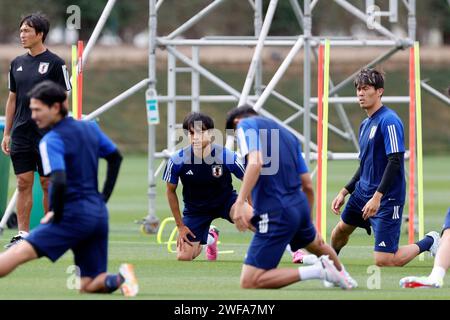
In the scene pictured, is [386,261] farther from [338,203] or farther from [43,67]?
[43,67]

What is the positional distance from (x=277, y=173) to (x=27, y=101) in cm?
414

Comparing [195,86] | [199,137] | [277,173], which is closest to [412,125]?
[199,137]

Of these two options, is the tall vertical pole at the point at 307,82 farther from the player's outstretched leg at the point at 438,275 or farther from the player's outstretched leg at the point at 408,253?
the player's outstretched leg at the point at 438,275

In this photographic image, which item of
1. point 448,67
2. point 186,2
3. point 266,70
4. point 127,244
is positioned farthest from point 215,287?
point 186,2

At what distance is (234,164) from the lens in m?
14.5

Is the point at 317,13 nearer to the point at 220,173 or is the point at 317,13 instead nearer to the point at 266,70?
the point at 266,70

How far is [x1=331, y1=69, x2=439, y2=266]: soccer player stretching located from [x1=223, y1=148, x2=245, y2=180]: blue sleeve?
3.79 feet

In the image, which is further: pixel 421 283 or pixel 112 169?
pixel 421 283

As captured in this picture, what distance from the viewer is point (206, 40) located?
18.3 meters

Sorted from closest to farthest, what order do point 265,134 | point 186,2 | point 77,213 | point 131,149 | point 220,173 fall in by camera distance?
1. point 77,213
2. point 265,134
3. point 220,173
4. point 131,149
5. point 186,2

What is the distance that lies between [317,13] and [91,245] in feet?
201

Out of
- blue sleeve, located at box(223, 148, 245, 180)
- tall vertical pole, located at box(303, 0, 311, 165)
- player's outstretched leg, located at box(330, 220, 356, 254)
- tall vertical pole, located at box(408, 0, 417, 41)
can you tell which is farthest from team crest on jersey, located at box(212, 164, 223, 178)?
tall vertical pole, located at box(408, 0, 417, 41)

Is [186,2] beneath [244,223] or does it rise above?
above

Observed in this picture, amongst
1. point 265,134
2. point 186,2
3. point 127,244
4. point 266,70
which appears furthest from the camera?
point 186,2
